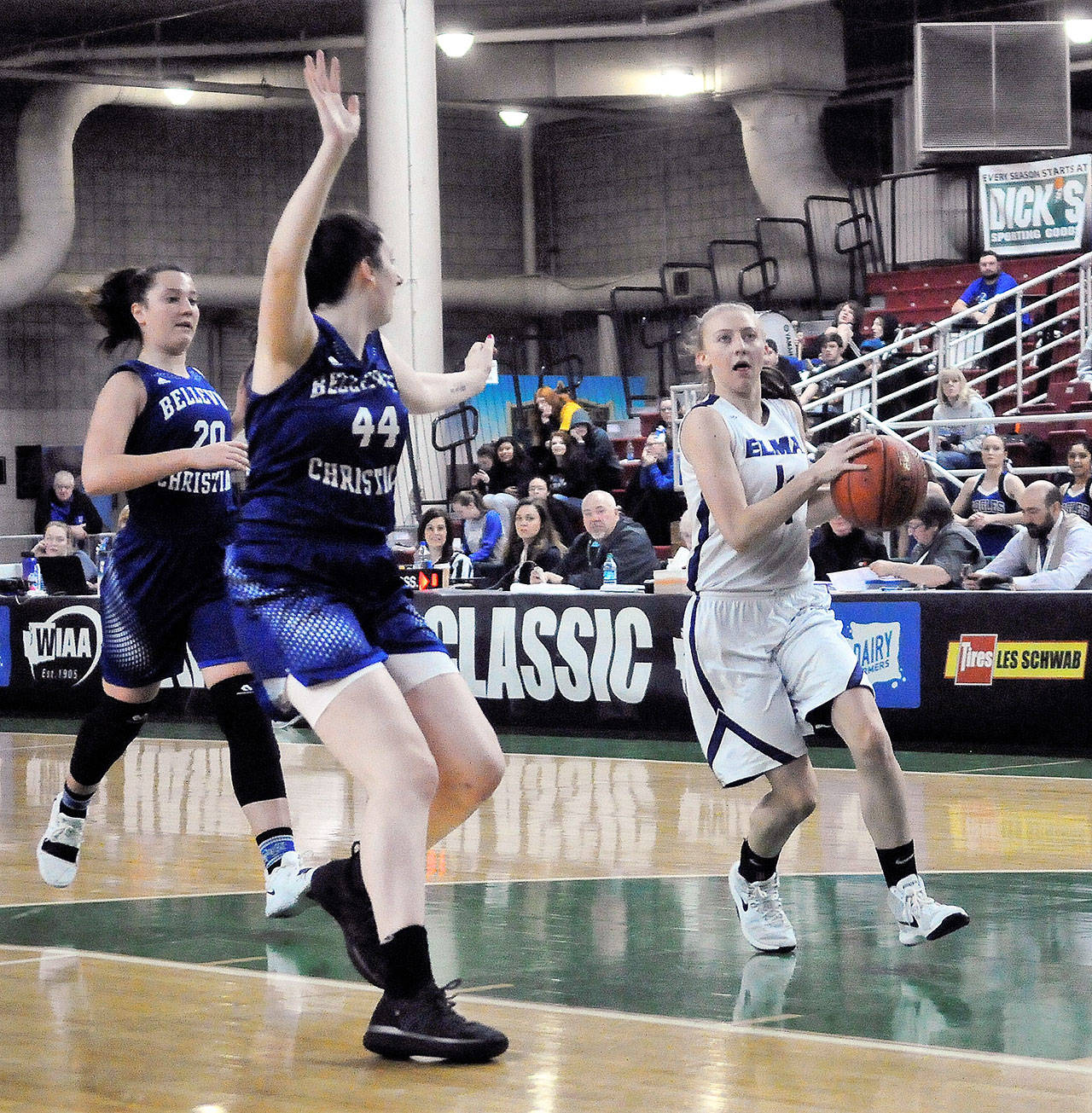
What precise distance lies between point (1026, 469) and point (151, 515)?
9496 mm

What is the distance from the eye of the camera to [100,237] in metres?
26.3

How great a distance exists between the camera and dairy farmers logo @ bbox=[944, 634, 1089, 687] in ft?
33.7

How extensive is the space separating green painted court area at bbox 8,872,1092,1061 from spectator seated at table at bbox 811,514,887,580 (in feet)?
17.2

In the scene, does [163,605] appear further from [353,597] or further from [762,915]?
[762,915]

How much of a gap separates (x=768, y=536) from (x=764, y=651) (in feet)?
1.04

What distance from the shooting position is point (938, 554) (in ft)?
37.0

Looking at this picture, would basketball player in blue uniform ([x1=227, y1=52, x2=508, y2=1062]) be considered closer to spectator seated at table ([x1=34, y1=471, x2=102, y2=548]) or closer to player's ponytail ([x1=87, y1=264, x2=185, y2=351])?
player's ponytail ([x1=87, y1=264, x2=185, y2=351])

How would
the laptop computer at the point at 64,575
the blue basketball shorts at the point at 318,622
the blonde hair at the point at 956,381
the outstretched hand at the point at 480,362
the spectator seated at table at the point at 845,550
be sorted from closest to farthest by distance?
the blue basketball shorts at the point at 318,622 < the outstretched hand at the point at 480,362 < the spectator seated at table at the point at 845,550 < the laptop computer at the point at 64,575 < the blonde hair at the point at 956,381

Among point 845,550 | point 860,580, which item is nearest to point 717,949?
point 860,580

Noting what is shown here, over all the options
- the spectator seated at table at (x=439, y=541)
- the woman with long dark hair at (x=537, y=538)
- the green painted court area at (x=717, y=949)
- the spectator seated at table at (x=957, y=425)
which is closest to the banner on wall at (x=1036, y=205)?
the spectator seated at table at (x=957, y=425)

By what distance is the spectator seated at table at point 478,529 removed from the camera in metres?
15.2

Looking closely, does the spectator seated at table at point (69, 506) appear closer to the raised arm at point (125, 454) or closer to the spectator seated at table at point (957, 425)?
the spectator seated at table at point (957, 425)

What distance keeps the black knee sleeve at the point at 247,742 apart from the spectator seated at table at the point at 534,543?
23.4 ft

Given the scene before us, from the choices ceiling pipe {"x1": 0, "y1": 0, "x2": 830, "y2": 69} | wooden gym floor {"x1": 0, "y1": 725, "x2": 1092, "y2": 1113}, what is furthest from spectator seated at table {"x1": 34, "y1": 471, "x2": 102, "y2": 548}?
wooden gym floor {"x1": 0, "y1": 725, "x2": 1092, "y2": 1113}
